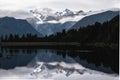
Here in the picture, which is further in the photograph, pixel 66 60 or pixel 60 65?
pixel 66 60

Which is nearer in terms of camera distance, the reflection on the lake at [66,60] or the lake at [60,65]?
the lake at [60,65]

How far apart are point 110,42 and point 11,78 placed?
109051 mm

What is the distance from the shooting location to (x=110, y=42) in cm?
15625

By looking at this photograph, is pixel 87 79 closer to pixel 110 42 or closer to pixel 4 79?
pixel 4 79

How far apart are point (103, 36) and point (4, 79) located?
136 m

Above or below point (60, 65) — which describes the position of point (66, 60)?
below

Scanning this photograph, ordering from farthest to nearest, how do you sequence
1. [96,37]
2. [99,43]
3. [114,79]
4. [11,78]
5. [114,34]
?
[96,37], [99,43], [114,34], [11,78], [114,79]

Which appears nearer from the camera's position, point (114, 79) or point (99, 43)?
point (114, 79)

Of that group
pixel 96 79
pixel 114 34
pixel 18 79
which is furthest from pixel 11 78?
pixel 114 34

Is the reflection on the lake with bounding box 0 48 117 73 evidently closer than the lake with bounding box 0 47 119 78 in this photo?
No

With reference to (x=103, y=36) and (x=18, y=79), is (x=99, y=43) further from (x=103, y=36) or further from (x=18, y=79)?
(x=18, y=79)

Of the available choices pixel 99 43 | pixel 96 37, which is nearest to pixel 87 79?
pixel 99 43

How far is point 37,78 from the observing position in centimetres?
4975

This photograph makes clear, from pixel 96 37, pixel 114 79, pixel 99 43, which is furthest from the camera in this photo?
pixel 96 37
